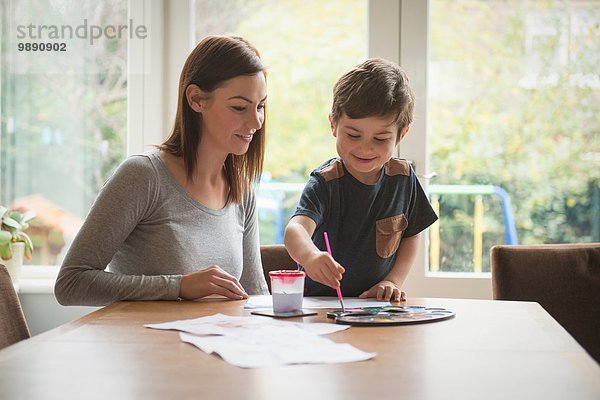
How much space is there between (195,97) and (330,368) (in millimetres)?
1087

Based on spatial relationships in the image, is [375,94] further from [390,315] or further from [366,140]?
[390,315]

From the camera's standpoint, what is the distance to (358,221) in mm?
2102

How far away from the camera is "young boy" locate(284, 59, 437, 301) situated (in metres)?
2.01

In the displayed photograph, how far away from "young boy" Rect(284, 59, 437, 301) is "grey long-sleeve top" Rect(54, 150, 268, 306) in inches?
8.6

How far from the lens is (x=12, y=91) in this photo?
350 centimetres

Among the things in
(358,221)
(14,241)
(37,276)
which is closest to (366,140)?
(358,221)

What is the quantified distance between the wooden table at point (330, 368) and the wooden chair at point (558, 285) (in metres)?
0.72

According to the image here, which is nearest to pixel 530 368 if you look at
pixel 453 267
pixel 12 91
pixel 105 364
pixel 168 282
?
pixel 105 364

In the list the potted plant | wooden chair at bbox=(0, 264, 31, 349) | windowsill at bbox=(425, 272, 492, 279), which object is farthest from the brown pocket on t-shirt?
the potted plant

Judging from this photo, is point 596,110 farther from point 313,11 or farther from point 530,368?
point 530,368

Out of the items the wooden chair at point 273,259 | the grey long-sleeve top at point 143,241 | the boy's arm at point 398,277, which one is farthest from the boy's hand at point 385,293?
the wooden chair at point 273,259

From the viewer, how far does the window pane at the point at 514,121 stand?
323 cm

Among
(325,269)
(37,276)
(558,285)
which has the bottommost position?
(37,276)

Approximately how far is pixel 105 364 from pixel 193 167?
95 cm
